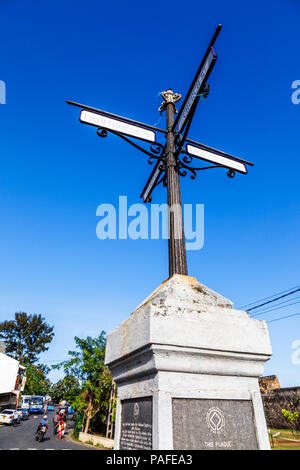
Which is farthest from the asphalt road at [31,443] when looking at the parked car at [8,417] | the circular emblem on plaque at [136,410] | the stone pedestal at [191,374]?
the stone pedestal at [191,374]

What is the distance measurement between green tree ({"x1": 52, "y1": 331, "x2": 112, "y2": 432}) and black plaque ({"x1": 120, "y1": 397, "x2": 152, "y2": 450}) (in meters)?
15.7

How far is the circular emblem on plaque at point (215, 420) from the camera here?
72.1 inches

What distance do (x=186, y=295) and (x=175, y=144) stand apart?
2041 mm

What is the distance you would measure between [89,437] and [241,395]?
16709 millimetres

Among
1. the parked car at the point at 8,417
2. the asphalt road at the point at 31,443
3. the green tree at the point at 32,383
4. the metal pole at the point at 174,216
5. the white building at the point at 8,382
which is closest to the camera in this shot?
the metal pole at the point at 174,216

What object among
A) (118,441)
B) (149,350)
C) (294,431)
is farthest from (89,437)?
(149,350)

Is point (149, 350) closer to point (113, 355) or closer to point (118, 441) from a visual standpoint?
point (113, 355)

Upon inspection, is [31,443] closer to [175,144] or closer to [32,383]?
[175,144]

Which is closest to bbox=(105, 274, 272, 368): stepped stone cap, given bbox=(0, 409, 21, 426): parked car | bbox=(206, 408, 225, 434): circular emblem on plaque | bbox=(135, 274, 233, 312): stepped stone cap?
bbox=(135, 274, 233, 312): stepped stone cap

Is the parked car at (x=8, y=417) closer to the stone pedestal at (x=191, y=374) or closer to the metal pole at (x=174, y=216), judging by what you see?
the stone pedestal at (x=191, y=374)

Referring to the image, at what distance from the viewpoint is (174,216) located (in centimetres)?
285

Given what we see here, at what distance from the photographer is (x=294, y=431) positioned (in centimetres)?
1493

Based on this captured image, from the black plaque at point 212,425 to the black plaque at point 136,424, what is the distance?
8.1 inches

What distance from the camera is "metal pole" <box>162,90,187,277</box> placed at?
2.63 meters
